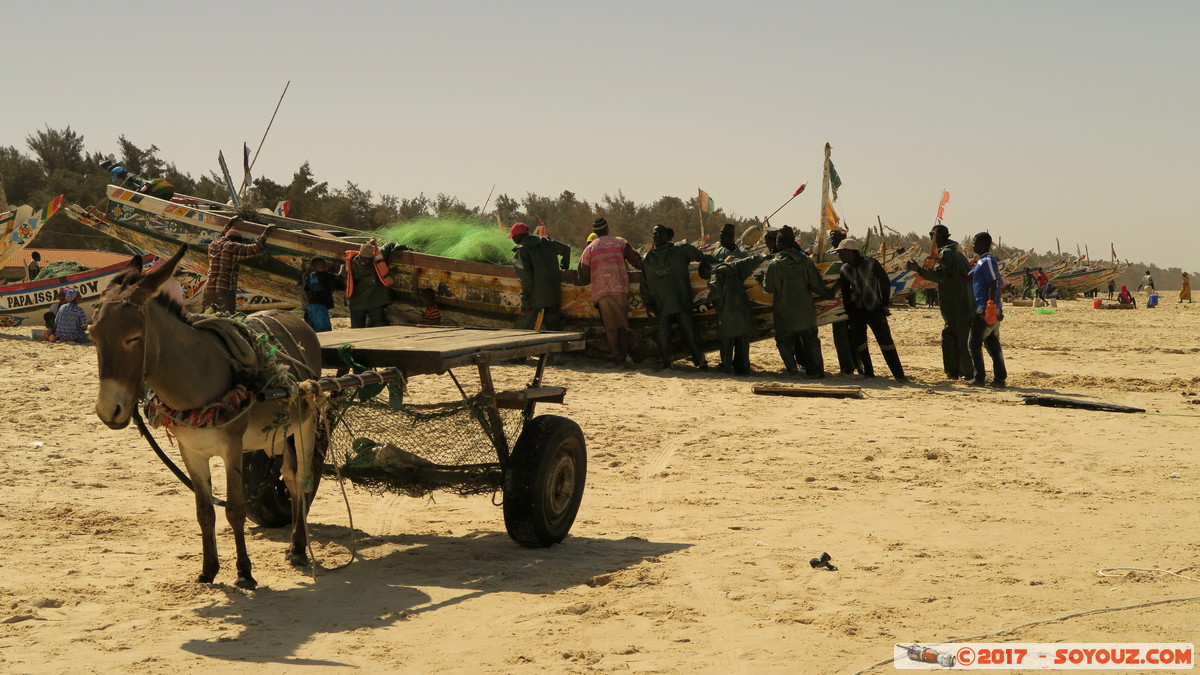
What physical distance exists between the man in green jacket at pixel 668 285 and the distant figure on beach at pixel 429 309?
2988 millimetres

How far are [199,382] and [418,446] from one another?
1.77 meters

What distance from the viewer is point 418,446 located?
6.93 metres

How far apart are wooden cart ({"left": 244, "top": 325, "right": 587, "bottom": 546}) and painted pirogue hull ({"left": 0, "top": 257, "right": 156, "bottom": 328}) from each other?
1437 cm

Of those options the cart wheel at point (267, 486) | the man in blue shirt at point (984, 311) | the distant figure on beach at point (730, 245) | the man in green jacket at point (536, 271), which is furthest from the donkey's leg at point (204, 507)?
the distant figure on beach at point (730, 245)

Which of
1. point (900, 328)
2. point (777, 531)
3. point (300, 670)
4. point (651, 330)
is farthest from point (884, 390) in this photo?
point (900, 328)

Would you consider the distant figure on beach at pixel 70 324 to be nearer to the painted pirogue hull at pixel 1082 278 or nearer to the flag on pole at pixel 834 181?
the flag on pole at pixel 834 181

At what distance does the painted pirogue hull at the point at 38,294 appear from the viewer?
19719mm

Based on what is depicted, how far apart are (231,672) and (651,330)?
1189 cm

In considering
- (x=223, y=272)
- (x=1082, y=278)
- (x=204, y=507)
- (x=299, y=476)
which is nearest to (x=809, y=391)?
(x=223, y=272)

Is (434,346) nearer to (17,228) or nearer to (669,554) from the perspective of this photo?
(669,554)

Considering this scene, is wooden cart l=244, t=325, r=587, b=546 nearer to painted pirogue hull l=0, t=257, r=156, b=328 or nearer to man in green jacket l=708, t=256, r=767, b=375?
man in green jacket l=708, t=256, r=767, b=375

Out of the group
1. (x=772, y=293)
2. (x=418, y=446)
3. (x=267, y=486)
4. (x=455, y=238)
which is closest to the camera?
(x=418, y=446)

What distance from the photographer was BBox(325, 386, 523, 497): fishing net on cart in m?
6.58

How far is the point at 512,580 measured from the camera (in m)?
6.05
